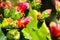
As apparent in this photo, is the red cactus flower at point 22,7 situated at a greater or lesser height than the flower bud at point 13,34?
greater

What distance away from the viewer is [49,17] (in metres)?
0.62

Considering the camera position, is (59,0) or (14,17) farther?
(59,0)

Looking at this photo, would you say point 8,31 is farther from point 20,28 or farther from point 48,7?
point 48,7

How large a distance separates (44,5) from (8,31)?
0.19 m

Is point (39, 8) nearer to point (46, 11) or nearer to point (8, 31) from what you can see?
point (46, 11)

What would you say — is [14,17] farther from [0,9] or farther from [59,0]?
[59,0]

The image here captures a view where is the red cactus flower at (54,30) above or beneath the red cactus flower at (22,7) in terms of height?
beneath

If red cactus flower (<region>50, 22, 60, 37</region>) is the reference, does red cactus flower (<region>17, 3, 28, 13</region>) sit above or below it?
above

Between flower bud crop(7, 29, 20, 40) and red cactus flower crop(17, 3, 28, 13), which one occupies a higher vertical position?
red cactus flower crop(17, 3, 28, 13)

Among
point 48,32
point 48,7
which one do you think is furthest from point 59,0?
point 48,32

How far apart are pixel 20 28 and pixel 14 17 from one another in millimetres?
45

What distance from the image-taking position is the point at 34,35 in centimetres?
61

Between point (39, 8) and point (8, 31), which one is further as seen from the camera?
point (39, 8)

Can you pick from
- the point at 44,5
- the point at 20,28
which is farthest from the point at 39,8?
the point at 20,28
